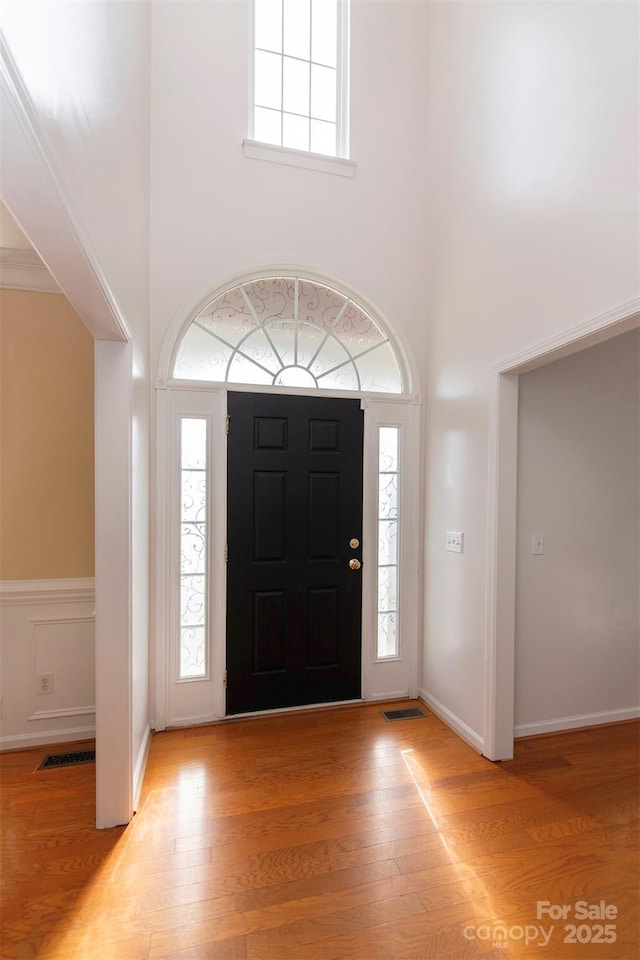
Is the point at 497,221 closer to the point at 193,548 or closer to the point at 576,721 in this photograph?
the point at 193,548

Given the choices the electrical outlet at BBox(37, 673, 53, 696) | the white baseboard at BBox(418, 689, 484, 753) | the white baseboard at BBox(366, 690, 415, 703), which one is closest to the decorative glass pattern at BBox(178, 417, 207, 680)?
the electrical outlet at BBox(37, 673, 53, 696)

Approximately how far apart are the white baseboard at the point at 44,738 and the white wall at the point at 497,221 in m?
2.19

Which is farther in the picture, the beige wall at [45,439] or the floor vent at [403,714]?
the floor vent at [403,714]

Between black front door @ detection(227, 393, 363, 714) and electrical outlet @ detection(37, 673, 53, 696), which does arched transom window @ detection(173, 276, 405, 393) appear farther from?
electrical outlet @ detection(37, 673, 53, 696)

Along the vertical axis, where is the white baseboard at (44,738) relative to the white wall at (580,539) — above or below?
below

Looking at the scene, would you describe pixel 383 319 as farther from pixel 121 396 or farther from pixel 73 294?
pixel 73 294

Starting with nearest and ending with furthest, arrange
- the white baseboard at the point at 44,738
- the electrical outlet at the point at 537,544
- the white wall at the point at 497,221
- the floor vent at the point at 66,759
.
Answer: the white wall at the point at 497,221 → the floor vent at the point at 66,759 → the white baseboard at the point at 44,738 → the electrical outlet at the point at 537,544

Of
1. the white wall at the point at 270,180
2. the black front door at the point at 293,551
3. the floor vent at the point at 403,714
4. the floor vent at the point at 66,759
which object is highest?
the white wall at the point at 270,180

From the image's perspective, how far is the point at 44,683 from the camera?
2574 mm

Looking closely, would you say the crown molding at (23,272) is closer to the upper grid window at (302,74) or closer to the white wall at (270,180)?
the white wall at (270,180)

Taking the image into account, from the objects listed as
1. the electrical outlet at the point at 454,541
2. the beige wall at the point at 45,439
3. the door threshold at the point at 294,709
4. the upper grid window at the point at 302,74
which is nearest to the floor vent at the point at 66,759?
the door threshold at the point at 294,709

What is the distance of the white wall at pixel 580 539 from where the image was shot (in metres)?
2.60

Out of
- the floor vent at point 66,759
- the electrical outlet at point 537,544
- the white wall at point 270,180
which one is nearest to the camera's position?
the floor vent at point 66,759

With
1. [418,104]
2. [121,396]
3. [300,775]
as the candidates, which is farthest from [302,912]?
[418,104]
